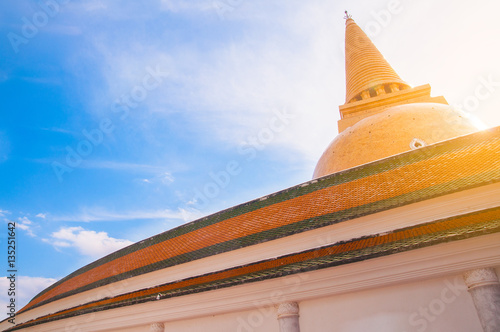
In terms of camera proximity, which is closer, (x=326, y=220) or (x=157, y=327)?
(x=157, y=327)

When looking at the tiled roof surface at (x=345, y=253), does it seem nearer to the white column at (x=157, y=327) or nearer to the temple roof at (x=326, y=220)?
the temple roof at (x=326, y=220)

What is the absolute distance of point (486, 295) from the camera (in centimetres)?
435

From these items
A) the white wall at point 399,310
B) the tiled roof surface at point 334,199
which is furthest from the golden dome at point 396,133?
the white wall at point 399,310

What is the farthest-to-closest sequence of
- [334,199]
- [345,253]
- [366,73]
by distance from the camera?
1. [366,73]
2. [334,199]
3. [345,253]

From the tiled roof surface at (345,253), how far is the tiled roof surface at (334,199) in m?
2.43

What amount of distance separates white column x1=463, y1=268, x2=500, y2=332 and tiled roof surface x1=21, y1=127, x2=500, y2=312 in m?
3.38

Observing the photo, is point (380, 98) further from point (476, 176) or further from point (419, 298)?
point (419, 298)

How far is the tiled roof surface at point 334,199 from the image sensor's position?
816cm

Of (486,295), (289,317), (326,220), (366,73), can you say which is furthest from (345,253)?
(366,73)

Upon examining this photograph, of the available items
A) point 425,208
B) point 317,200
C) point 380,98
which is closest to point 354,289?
point 425,208

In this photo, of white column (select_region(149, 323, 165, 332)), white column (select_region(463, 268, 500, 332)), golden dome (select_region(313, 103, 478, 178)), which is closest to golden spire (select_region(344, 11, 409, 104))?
golden dome (select_region(313, 103, 478, 178))

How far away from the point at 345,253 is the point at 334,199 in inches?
176

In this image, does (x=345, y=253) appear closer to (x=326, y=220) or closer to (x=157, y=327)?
(x=326, y=220)

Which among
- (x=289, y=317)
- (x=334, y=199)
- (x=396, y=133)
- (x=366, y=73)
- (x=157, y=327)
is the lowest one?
(x=289, y=317)
